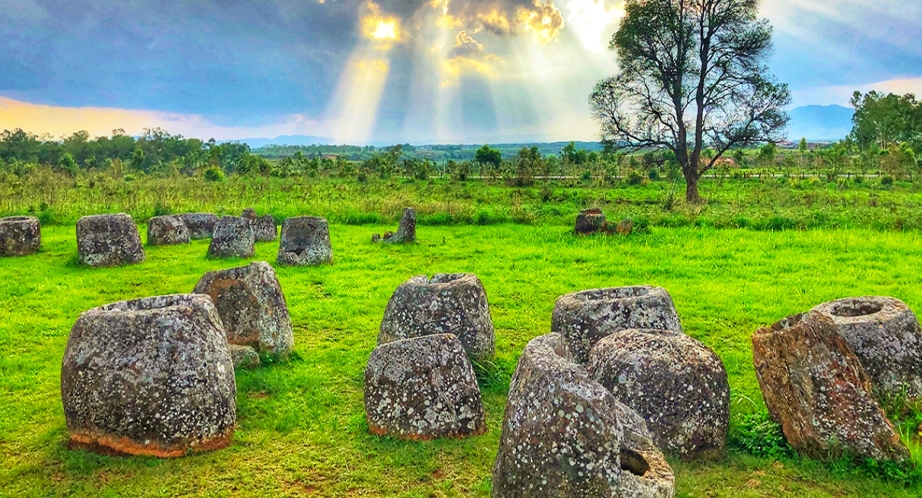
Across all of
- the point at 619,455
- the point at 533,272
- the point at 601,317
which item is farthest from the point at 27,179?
the point at 619,455

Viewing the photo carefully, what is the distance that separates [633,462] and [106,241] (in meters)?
14.8

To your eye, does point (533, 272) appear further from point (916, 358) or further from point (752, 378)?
point (916, 358)

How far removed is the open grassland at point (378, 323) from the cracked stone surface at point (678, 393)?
0.23m

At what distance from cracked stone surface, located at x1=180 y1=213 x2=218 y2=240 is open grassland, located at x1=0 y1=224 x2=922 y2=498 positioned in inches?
42.5

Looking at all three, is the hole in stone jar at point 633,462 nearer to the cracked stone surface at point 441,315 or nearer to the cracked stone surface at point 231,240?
the cracked stone surface at point 441,315

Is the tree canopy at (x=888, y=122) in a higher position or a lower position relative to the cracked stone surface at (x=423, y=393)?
higher

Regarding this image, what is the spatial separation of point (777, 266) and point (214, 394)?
41.2 feet

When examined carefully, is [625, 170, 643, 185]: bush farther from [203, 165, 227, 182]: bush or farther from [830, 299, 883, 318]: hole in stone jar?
[830, 299, 883, 318]: hole in stone jar

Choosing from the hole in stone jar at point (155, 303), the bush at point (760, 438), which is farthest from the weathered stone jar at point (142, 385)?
the bush at point (760, 438)

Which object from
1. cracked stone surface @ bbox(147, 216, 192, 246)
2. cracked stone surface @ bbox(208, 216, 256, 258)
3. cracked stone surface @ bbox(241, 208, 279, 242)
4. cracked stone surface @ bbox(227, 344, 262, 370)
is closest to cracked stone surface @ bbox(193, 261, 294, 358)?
→ cracked stone surface @ bbox(227, 344, 262, 370)

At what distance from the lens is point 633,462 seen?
14.3 ft

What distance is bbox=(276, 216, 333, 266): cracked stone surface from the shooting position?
15258 mm

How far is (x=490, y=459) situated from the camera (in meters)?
5.82

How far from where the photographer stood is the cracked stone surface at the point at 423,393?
6191mm
